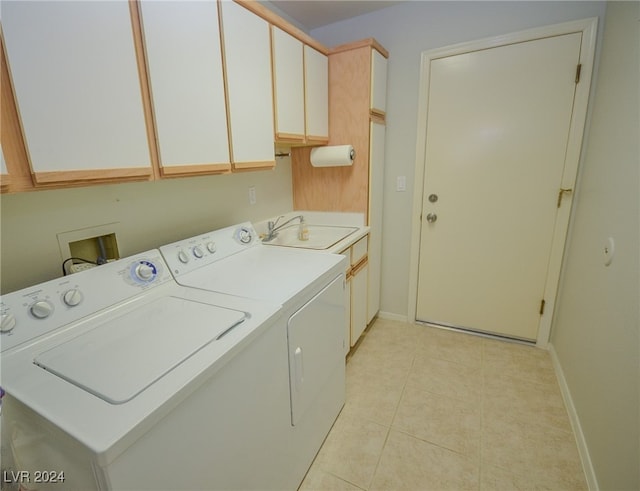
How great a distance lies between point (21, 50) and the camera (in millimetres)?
787

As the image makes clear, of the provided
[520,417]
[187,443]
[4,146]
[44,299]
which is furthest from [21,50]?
[520,417]

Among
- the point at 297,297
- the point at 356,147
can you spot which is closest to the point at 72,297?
the point at 297,297

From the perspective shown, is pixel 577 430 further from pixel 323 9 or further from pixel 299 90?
pixel 323 9

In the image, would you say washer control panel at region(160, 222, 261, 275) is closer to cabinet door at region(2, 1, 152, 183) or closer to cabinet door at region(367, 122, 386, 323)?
cabinet door at region(2, 1, 152, 183)

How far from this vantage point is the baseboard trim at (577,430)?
133 cm

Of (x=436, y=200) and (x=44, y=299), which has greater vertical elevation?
(x=436, y=200)

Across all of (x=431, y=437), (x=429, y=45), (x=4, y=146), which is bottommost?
(x=431, y=437)

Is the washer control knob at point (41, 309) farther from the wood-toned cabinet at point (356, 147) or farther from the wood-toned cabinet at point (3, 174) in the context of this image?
the wood-toned cabinet at point (356, 147)

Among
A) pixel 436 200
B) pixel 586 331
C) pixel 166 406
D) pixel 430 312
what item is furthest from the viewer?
pixel 430 312

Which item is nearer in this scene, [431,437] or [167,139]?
[167,139]

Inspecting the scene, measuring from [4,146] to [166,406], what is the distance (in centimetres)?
76

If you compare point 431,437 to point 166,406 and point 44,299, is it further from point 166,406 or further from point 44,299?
point 44,299

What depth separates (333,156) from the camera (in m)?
2.16

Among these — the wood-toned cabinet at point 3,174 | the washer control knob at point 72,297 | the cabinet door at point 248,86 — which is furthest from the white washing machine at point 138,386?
the cabinet door at point 248,86
